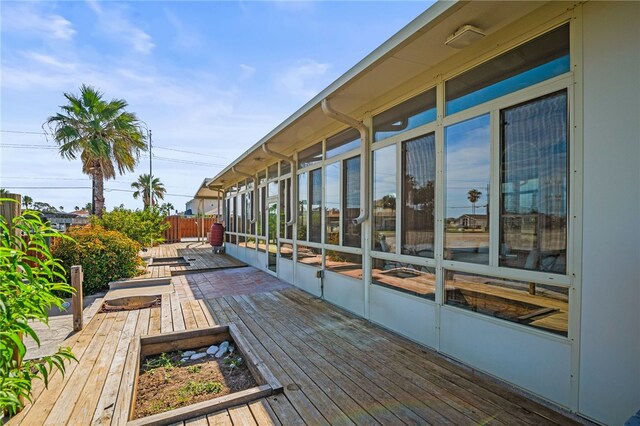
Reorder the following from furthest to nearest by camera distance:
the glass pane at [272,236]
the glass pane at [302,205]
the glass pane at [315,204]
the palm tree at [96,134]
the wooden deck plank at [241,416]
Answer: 1. the palm tree at [96,134]
2. the glass pane at [272,236]
3. the glass pane at [302,205]
4. the glass pane at [315,204]
5. the wooden deck plank at [241,416]

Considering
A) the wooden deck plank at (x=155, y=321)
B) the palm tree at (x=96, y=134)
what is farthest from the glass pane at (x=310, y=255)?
the palm tree at (x=96, y=134)

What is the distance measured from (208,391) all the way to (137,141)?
10743 mm

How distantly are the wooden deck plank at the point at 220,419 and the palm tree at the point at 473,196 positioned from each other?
7.85ft

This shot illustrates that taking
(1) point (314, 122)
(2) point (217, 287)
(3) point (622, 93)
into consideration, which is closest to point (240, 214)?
(2) point (217, 287)

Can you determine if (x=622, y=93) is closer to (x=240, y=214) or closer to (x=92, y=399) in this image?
(x=92, y=399)

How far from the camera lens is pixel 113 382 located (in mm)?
2354

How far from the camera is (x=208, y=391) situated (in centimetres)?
238

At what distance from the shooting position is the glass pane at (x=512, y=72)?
6.86ft

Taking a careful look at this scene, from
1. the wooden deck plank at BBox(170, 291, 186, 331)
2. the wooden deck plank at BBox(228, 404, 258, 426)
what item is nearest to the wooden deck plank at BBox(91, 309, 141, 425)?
the wooden deck plank at BBox(170, 291, 186, 331)

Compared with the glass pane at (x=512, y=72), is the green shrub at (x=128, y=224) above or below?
below

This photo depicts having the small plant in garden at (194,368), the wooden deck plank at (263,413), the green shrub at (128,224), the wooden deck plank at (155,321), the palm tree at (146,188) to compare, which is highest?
the palm tree at (146,188)

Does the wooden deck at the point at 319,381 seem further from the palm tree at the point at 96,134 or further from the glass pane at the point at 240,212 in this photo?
the palm tree at the point at 96,134

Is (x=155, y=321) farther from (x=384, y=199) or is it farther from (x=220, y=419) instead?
(x=384, y=199)

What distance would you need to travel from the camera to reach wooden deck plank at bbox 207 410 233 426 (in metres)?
1.89
